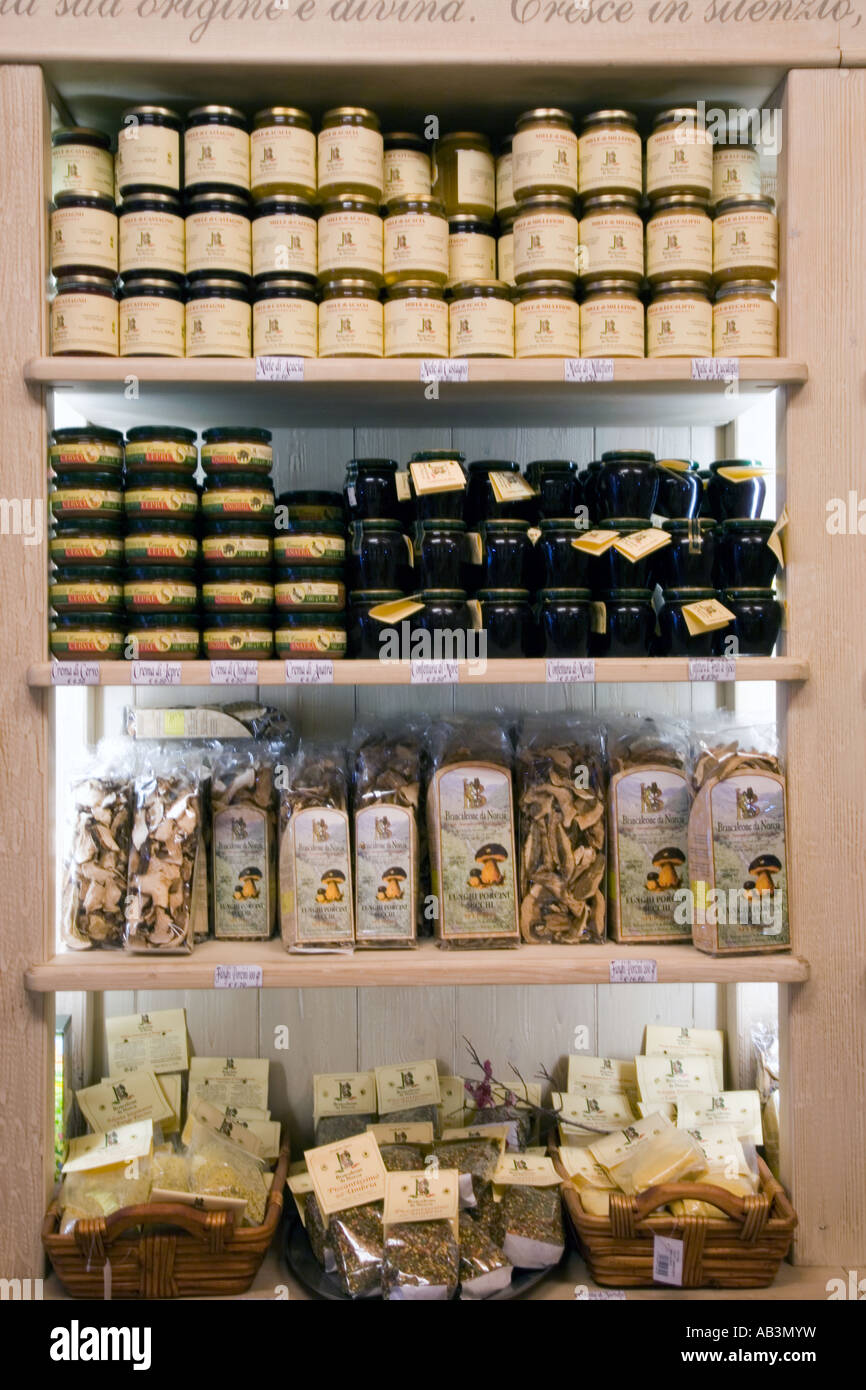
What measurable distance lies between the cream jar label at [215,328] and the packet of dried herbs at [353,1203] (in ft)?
4.18

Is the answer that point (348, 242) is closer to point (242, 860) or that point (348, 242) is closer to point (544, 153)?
point (544, 153)

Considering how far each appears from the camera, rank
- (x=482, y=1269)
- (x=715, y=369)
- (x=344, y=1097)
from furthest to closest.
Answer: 1. (x=344, y=1097)
2. (x=715, y=369)
3. (x=482, y=1269)

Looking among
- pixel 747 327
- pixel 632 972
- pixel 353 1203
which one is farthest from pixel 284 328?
pixel 353 1203

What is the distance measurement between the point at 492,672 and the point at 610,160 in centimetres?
84

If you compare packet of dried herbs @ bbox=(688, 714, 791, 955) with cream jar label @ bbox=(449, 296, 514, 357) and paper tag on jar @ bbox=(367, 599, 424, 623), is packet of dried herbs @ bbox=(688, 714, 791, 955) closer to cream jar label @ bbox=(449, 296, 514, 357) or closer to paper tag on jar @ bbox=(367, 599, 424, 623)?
paper tag on jar @ bbox=(367, 599, 424, 623)

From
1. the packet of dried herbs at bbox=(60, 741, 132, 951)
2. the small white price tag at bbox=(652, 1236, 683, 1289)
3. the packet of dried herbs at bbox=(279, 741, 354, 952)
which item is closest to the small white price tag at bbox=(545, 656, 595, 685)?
the packet of dried herbs at bbox=(279, 741, 354, 952)

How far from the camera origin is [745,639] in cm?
171

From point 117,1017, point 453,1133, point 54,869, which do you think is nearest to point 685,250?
point 54,869

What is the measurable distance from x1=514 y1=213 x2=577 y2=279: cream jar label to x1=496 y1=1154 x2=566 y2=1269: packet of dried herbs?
56.6 inches

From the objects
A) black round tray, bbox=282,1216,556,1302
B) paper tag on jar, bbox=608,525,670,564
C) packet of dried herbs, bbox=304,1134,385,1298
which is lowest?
black round tray, bbox=282,1216,556,1302

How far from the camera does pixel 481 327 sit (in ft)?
5.54

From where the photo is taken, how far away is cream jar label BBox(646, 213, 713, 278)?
1.71 meters
